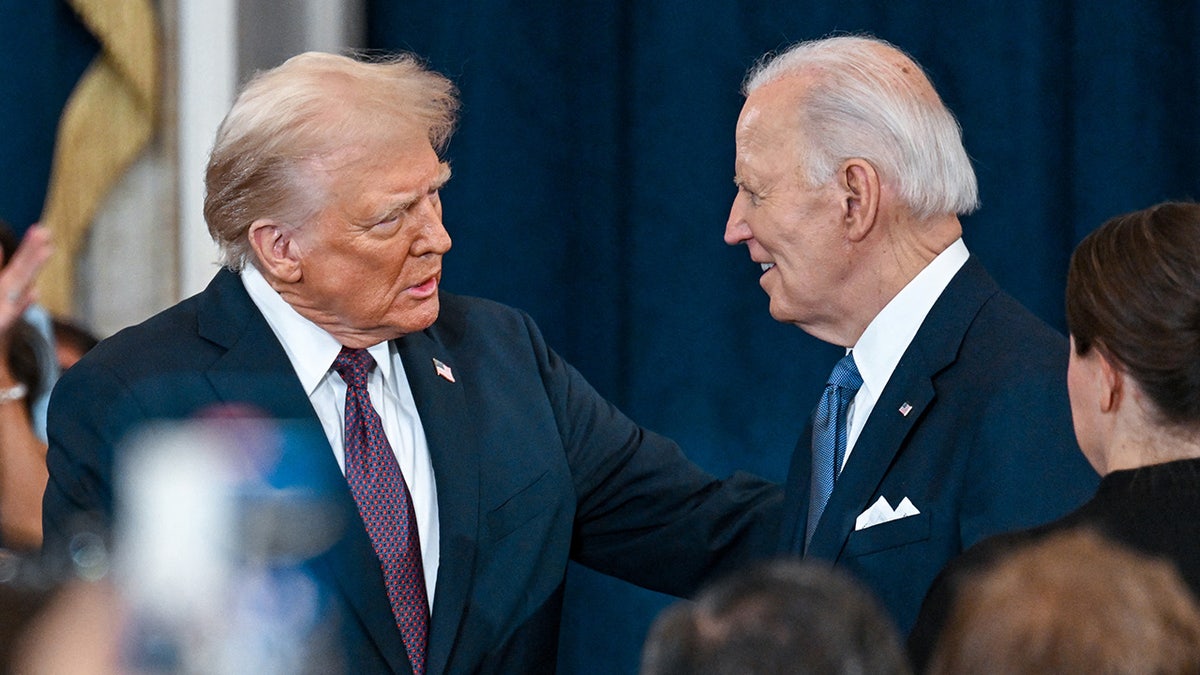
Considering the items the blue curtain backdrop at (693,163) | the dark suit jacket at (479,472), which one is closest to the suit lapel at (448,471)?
the dark suit jacket at (479,472)

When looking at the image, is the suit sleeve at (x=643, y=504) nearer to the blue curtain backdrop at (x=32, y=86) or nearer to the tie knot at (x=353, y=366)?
the tie knot at (x=353, y=366)

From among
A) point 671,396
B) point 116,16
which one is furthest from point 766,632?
point 116,16

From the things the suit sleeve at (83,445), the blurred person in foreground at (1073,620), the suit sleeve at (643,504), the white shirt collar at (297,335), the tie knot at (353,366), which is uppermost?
the blurred person in foreground at (1073,620)

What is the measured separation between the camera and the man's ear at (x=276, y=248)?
2.05 meters

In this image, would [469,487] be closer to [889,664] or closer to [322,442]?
[322,442]

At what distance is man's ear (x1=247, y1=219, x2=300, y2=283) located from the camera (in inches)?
80.7

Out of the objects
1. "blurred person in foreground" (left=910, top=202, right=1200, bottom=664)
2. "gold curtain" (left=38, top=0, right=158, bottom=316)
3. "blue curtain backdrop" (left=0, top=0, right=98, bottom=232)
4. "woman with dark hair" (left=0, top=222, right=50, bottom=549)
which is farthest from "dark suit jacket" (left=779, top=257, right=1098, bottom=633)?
"blue curtain backdrop" (left=0, top=0, right=98, bottom=232)

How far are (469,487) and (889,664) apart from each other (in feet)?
3.98

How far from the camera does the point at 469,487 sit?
80.7 inches

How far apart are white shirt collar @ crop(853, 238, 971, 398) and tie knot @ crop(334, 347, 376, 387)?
621mm

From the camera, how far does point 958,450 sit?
72.4 inches

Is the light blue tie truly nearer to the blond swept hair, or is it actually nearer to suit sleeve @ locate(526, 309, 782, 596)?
suit sleeve @ locate(526, 309, 782, 596)

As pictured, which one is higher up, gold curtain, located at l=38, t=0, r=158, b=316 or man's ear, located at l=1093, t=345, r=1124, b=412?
man's ear, located at l=1093, t=345, r=1124, b=412

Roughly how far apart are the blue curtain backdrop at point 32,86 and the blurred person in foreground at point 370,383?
108cm
